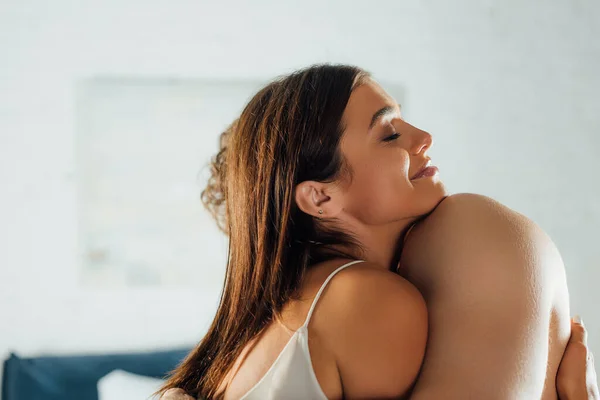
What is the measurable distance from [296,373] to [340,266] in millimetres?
195

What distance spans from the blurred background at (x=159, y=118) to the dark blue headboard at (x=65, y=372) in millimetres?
90

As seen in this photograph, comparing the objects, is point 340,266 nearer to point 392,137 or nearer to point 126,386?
point 392,137

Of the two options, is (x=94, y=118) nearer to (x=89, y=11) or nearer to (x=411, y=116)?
(x=89, y=11)

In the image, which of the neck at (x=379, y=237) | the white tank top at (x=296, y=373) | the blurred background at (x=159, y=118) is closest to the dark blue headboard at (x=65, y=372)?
the blurred background at (x=159, y=118)

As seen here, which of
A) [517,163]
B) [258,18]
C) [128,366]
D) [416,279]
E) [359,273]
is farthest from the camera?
[517,163]

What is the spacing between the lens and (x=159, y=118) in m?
3.01

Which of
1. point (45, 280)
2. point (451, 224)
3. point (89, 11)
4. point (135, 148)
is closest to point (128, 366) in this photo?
point (45, 280)

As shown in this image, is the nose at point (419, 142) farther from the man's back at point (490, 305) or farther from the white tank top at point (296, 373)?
the white tank top at point (296, 373)

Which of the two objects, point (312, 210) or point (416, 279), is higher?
point (312, 210)

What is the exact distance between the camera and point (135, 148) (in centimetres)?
300

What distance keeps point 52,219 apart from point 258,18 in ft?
4.14

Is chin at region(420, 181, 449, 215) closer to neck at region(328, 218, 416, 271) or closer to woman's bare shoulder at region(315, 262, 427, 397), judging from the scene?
neck at region(328, 218, 416, 271)

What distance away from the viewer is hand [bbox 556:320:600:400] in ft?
3.88

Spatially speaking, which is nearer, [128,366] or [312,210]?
[312,210]
